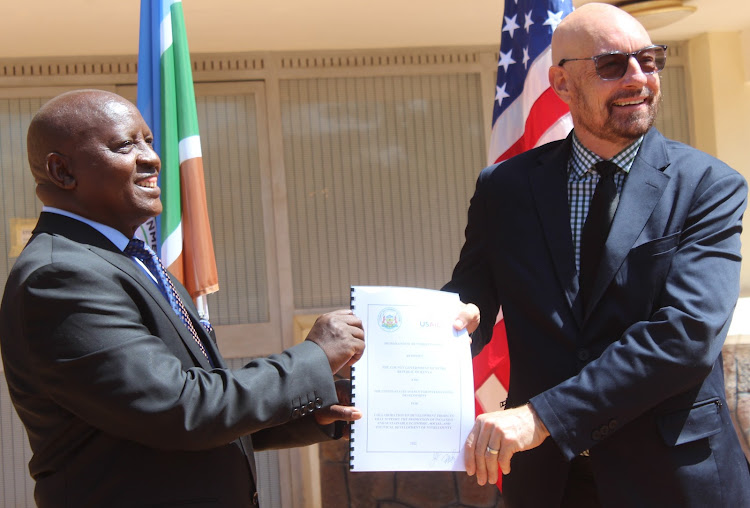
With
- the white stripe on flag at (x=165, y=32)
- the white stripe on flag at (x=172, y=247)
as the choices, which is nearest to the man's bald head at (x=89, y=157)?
the white stripe on flag at (x=172, y=247)

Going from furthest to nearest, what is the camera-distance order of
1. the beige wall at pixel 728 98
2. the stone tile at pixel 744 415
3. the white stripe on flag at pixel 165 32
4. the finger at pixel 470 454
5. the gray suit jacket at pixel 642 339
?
the beige wall at pixel 728 98 → the stone tile at pixel 744 415 → the white stripe on flag at pixel 165 32 → the finger at pixel 470 454 → the gray suit jacket at pixel 642 339

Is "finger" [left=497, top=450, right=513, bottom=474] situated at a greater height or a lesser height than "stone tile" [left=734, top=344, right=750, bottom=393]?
greater

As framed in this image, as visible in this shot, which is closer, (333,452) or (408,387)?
(408,387)

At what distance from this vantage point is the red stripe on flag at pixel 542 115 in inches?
146

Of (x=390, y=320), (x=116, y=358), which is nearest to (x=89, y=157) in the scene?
(x=116, y=358)

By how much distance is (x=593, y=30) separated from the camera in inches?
97.6

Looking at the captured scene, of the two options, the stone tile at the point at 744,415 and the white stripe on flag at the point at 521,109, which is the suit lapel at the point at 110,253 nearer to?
the white stripe on flag at the point at 521,109

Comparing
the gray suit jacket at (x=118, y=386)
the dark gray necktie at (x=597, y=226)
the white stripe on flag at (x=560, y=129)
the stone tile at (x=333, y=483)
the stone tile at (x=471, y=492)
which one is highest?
the white stripe on flag at (x=560, y=129)

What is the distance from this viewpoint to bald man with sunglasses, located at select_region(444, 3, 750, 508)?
2.17 meters

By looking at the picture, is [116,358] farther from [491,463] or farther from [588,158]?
[588,158]

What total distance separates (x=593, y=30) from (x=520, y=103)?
147 centimetres

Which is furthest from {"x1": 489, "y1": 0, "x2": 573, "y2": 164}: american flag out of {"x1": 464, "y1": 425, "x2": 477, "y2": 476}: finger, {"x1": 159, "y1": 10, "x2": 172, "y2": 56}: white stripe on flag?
{"x1": 464, "y1": 425, "x2": 477, "y2": 476}: finger

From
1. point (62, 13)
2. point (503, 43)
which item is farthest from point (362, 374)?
point (62, 13)

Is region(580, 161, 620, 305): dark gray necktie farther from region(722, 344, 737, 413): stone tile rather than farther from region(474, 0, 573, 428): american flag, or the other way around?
region(722, 344, 737, 413): stone tile
